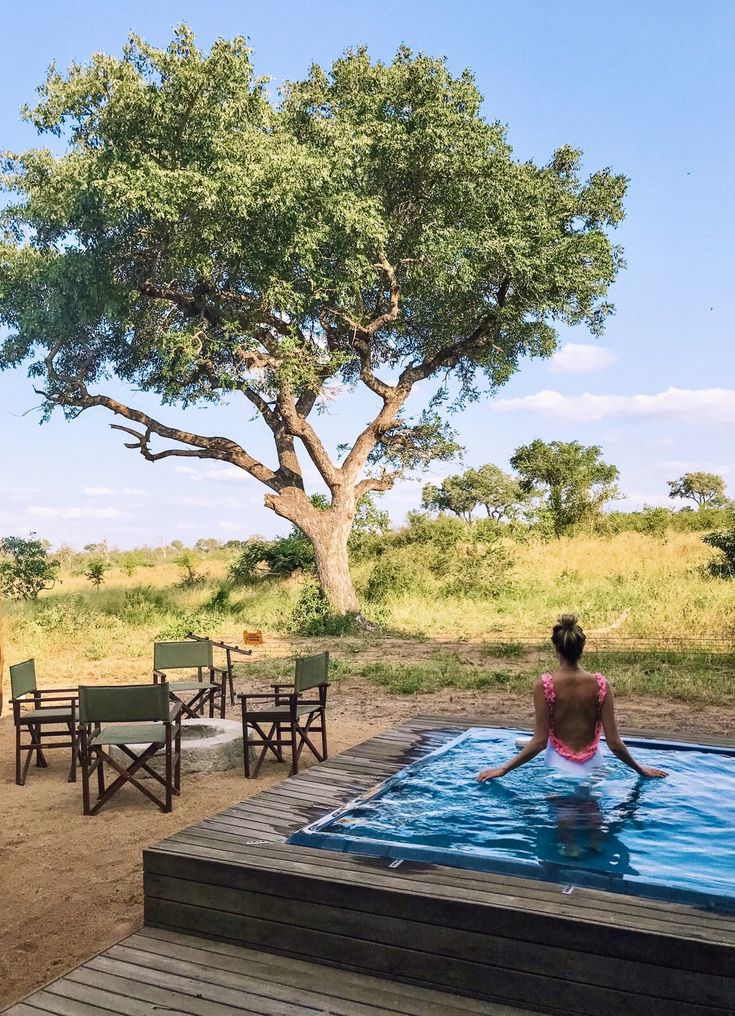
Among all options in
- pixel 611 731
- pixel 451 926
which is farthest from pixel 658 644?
pixel 451 926

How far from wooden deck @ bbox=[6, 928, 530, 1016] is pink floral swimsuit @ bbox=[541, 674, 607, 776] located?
1926 mm

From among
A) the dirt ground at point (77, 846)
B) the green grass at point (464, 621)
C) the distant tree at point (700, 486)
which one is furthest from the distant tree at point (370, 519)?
the distant tree at point (700, 486)

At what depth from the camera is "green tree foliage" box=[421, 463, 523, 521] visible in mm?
43281

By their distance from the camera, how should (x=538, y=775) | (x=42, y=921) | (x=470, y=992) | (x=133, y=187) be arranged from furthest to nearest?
(x=133, y=187) → (x=538, y=775) → (x=42, y=921) → (x=470, y=992)

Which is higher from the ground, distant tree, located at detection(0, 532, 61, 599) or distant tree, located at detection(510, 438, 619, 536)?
distant tree, located at detection(510, 438, 619, 536)

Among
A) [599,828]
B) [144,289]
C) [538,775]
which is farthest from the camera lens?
[144,289]

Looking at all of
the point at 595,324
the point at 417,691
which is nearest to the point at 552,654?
the point at 417,691

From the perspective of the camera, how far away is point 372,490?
2138 centimetres

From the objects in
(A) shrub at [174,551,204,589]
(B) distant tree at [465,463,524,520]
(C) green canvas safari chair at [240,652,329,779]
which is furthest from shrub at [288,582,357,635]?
(B) distant tree at [465,463,524,520]

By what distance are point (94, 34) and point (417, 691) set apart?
47.7 feet

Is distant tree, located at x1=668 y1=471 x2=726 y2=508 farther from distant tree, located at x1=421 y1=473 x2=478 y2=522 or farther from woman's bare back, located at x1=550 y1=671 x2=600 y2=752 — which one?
woman's bare back, located at x1=550 y1=671 x2=600 y2=752

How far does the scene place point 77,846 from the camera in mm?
5809

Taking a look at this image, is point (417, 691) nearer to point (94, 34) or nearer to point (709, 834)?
point (709, 834)

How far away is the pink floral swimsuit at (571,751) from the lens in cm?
506
